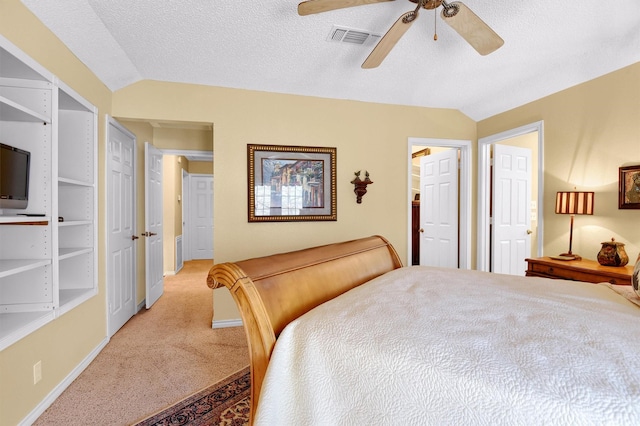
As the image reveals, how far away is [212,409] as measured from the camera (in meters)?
1.84

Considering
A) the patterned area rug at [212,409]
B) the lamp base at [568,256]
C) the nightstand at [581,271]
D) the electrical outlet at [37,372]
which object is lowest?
the patterned area rug at [212,409]

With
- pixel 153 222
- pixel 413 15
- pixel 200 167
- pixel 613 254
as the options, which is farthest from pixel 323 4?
pixel 200 167

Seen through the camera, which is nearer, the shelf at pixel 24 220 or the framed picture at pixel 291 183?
the shelf at pixel 24 220

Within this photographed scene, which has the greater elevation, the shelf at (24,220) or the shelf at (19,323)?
the shelf at (24,220)

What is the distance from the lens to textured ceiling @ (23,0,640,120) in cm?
201

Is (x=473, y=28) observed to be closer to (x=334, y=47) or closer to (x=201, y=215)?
(x=334, y=47)

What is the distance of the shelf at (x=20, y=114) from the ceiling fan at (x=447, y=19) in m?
1.56

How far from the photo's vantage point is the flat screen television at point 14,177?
154cm

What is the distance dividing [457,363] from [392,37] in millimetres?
1843

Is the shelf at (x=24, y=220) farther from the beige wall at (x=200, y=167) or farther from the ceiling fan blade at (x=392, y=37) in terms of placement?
the beige wall at (x=200, y=167)

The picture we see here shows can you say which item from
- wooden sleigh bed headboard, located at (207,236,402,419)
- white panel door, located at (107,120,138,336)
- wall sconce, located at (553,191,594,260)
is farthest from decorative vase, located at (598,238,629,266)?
white panel door, located at (107,120,138,336)

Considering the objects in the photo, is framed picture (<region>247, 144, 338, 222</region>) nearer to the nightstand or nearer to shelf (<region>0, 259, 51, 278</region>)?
shelf (<region>0, 259, 51, 278</region>)

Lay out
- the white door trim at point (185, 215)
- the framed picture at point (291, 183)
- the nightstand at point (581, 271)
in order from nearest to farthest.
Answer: the nightstand at point (581, 271) → the framed picture at point (291, 183) → the white door trim at point (185, 215)

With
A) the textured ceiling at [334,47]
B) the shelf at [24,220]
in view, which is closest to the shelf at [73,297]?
the shelf at [24,220]
